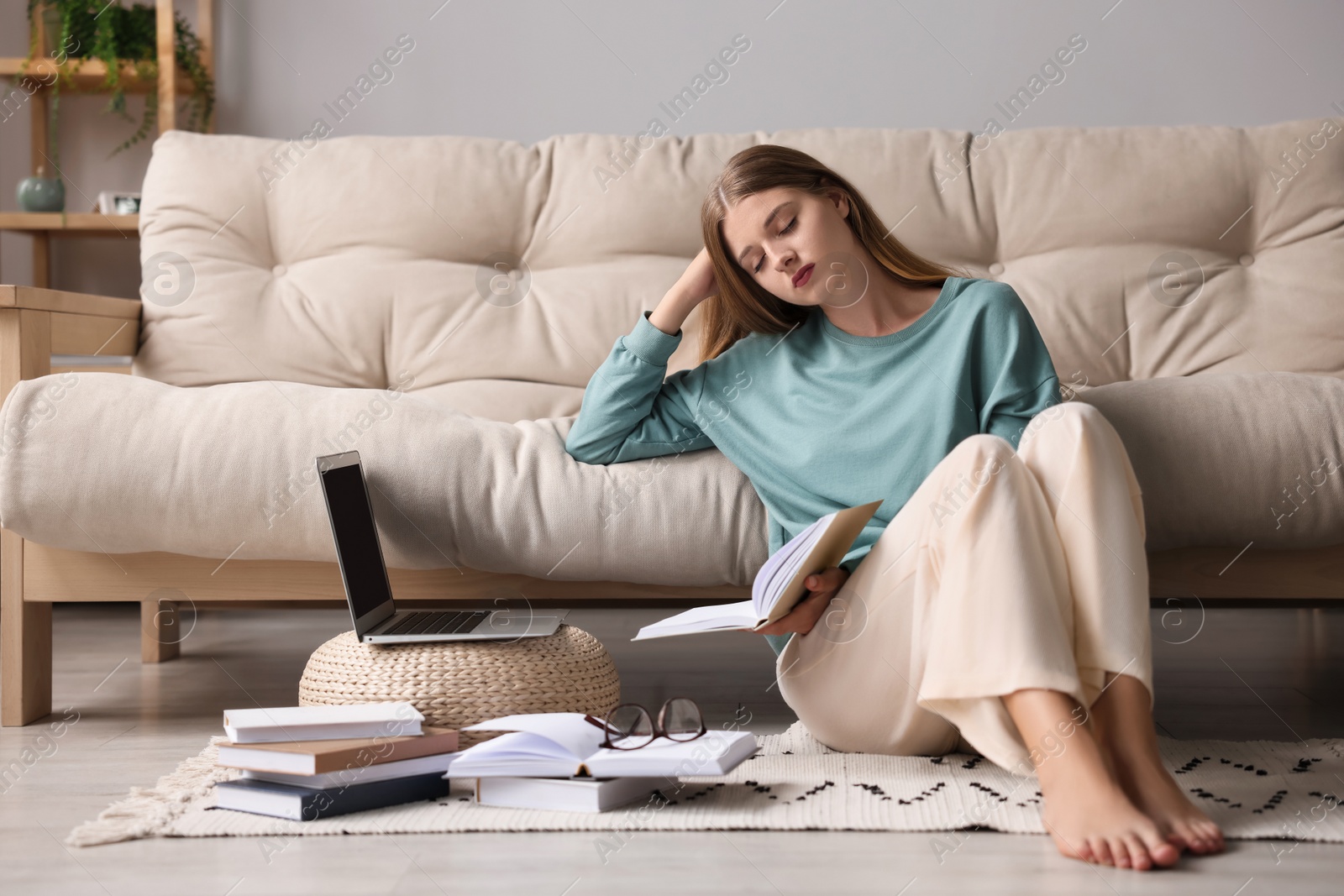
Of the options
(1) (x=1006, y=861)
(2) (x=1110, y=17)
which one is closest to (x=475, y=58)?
(2) (x=1110, y=17)

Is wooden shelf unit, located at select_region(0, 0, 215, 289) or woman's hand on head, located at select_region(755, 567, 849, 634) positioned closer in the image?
woman's hand on head, located at select_region(755, 567, 849, 634)

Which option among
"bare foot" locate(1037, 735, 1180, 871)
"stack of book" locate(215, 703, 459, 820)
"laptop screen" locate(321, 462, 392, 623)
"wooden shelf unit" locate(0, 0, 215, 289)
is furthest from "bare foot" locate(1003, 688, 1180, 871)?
"wooden shelf unit" locate(0, 0, 215, 289)

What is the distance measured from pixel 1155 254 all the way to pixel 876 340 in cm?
84

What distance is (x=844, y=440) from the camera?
3.98 ft

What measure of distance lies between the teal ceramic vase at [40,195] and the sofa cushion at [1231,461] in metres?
2.23

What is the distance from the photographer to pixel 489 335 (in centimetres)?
184

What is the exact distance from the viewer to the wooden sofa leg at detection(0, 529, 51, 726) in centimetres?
138

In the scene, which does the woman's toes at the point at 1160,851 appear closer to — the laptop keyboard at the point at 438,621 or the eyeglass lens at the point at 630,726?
the eyeglass lens at the point at 630,726

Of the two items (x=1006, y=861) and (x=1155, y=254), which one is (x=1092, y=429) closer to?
(x=1006, y=861)

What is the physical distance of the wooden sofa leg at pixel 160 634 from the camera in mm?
1807

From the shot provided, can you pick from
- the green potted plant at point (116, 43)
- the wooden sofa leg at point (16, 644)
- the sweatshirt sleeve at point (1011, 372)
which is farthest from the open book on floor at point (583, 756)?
the green potted plant at point (116, 43)

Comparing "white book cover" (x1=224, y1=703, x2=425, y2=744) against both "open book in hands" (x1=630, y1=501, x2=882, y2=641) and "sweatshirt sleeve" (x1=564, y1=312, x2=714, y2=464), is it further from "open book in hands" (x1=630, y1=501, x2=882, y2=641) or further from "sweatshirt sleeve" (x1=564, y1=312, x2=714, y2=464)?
"sweatshirt sleeve" (x1=564, y1=312, x2=714, y2=464)

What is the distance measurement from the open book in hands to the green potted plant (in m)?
1.99

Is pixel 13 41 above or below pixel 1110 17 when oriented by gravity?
below
